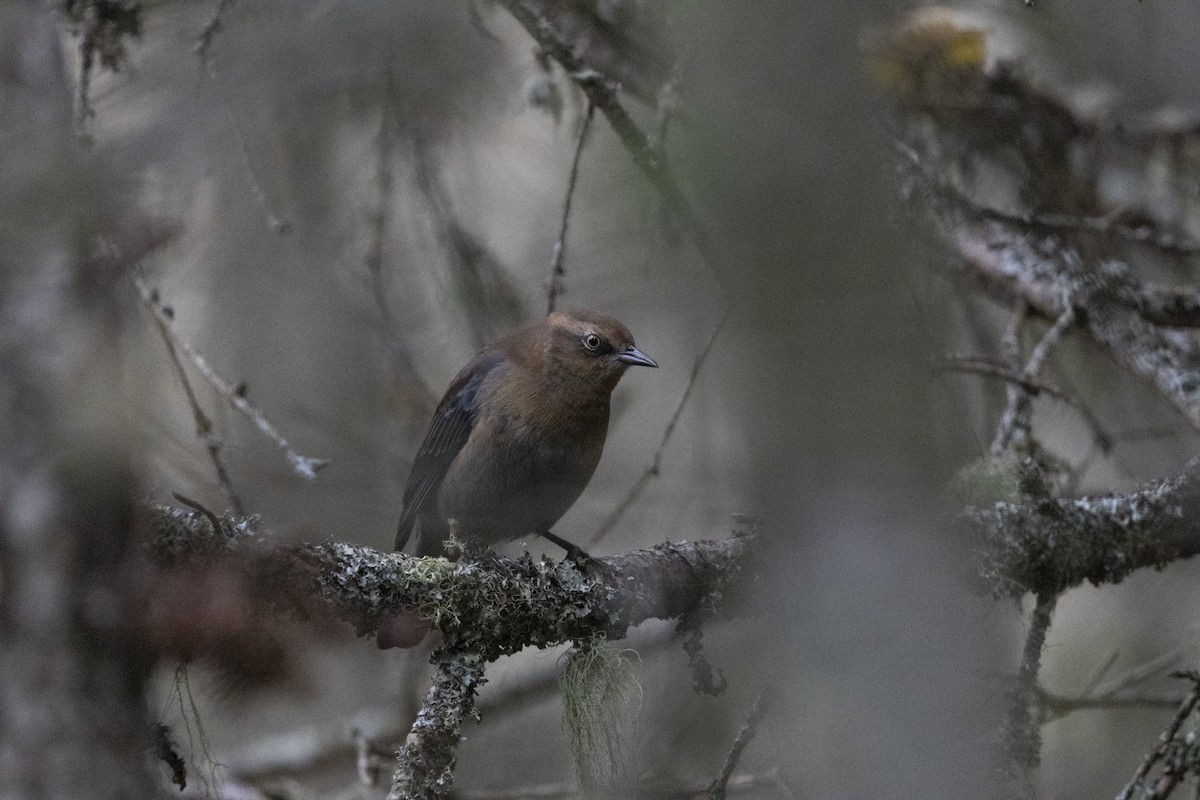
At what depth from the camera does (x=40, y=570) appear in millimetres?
2463

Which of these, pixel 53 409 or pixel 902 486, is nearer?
pixel 902 486

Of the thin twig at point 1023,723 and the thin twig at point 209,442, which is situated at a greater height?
the thin twig at point 209,442

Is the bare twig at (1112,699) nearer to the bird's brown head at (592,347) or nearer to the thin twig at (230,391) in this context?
the bird's brown head at (592,347)

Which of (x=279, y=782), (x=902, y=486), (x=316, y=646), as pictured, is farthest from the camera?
(x=279, y=782)

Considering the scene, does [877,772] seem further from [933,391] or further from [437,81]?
[437,81]

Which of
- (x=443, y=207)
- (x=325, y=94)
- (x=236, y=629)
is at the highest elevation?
(x=443, y=207)

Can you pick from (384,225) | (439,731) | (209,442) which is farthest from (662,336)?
(439,731)

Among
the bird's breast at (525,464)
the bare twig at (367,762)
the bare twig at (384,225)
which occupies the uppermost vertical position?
the bare twig at (384,225)

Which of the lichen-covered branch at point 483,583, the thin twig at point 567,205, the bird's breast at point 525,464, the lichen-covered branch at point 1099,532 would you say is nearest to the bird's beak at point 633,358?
the bird's breast at point 525,464

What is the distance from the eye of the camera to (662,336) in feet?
21.7

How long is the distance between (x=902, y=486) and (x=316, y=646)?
1.68m

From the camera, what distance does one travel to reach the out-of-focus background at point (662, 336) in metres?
1.55

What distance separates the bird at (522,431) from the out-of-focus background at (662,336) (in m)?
0.34

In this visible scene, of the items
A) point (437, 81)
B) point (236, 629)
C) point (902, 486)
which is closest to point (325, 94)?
point (437, 81)
